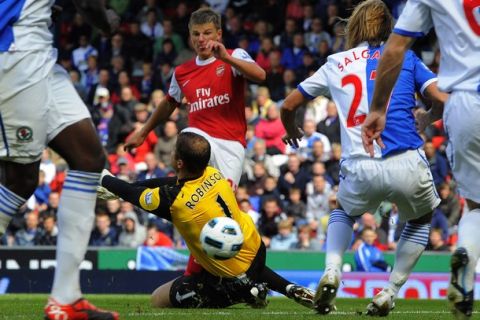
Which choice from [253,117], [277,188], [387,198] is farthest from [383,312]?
[253,117]

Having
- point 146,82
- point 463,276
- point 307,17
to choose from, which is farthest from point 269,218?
point 463,276

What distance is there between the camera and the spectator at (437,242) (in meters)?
16.8

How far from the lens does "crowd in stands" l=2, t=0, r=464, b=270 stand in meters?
17.8

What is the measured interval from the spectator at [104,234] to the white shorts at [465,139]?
12.1 m

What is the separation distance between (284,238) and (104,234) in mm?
2822

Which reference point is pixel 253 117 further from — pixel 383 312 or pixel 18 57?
pixel 18 57

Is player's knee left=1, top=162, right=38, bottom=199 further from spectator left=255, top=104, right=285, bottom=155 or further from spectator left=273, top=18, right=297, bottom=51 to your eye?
spectator left=273, top=18, right=297, bottom=51

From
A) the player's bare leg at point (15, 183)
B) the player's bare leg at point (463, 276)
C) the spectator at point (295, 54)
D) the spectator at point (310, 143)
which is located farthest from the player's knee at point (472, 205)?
the spectator at point (295, 54)

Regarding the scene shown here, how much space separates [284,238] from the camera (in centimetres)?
1748

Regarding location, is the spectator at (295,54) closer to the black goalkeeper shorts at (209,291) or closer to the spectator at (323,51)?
the spectator at (323,51)

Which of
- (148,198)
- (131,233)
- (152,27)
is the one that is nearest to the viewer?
(148,198)

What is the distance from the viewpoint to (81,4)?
21.0 feet

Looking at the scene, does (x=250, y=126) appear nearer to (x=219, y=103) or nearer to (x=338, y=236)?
(x=219, y=103)

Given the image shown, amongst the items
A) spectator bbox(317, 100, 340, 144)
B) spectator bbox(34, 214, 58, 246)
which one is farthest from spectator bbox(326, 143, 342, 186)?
spectator bbox(34, 214, 58, 246)
